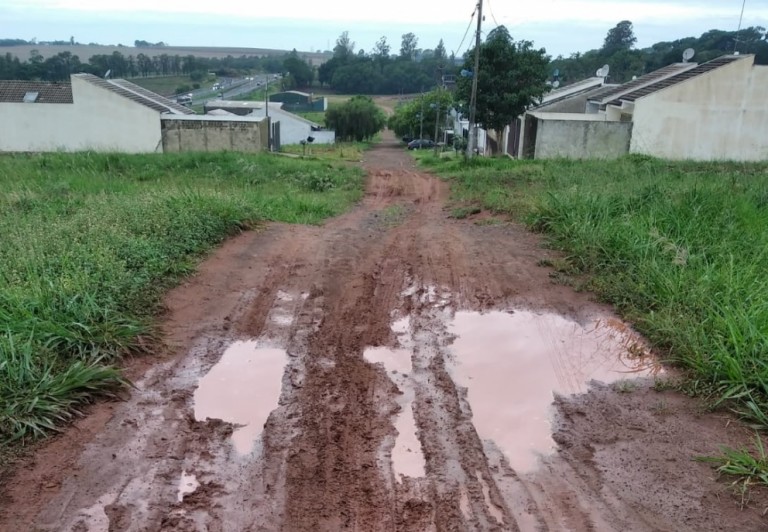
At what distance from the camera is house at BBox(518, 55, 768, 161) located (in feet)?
69.7

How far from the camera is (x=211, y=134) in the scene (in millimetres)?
24516

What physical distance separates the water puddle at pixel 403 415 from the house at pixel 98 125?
20923 mm

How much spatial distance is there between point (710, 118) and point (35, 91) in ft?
92.3

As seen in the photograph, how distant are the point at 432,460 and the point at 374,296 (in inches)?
124

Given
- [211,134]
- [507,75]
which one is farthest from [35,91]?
[507,75]

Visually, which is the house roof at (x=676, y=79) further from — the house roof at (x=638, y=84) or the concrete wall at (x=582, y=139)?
the concrete wall at (x=582, y=139)

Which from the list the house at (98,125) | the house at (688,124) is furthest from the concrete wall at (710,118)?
the house at (98,125)

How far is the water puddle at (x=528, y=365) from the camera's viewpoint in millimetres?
4363

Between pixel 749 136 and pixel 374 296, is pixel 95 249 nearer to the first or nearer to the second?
pixel 374 296

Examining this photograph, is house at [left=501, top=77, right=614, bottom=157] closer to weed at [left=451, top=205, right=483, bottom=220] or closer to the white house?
weed at [left=451, top=205, right=483, bottom=220]

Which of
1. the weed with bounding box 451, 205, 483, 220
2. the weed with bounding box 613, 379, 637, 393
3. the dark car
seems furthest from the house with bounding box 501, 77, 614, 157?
the weed with bounding box 613, 379, 637, 393

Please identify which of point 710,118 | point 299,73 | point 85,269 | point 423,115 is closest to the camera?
point 85,269

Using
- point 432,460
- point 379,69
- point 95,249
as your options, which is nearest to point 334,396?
point 432,460

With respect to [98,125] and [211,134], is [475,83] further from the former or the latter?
[98,125]
